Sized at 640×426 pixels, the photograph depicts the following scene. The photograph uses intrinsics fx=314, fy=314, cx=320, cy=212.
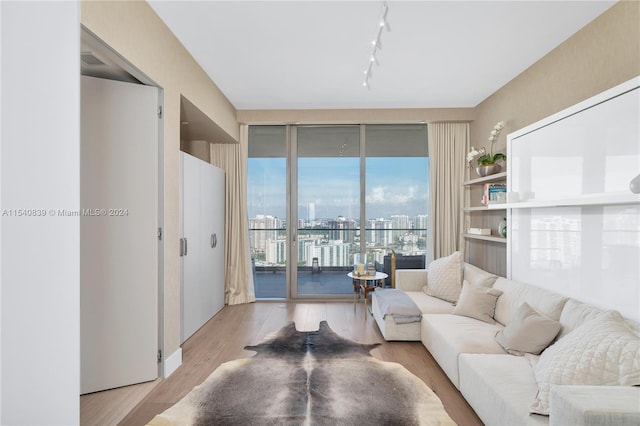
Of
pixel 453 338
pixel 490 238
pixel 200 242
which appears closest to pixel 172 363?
pixel 200 242

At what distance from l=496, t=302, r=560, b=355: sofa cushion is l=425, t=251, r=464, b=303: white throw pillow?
1252 mm

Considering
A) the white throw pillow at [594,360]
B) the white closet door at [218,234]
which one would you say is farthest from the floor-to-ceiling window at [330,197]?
the white throw pillow at [594,360]

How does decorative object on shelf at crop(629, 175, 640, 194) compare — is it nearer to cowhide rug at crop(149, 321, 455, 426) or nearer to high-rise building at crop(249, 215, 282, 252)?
cowhide rug at crop(149, 321, 455, 426)

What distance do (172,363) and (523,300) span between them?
9.57ft

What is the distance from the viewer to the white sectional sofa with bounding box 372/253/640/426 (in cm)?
128

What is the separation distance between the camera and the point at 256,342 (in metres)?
3.15

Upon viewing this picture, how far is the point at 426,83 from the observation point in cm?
359

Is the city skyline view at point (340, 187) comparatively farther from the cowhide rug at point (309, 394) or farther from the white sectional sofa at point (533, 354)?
the cowhide rug at point (309, 394)

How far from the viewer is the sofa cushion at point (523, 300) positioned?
223cm
